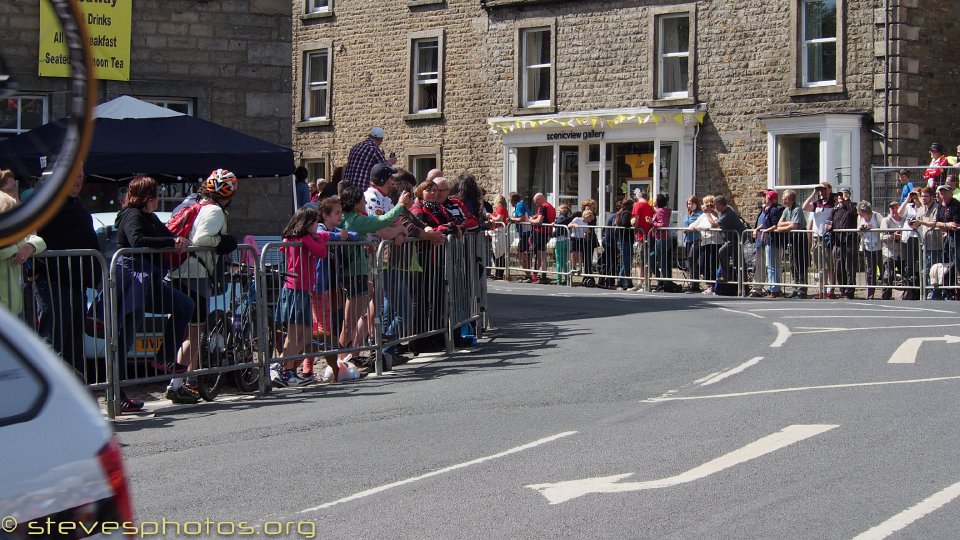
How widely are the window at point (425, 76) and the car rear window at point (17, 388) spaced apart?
113 ft

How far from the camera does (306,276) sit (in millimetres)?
12070

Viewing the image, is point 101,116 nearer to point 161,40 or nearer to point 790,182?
point 161,40

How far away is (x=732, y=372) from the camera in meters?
12.3

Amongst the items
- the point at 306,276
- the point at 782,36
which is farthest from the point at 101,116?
the point at 782,36

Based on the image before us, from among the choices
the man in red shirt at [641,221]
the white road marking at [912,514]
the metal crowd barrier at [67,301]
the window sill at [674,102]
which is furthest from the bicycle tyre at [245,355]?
the window sill at [674,102]

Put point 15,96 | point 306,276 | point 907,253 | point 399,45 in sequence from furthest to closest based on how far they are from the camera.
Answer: point 399,45, point 907,253, point 306,276, point 15,96

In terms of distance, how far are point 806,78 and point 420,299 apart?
18790 mm

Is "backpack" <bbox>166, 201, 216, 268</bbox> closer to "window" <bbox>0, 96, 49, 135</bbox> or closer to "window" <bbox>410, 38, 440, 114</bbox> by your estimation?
"window" <bbox>0, 96, 49, 135</bbox>

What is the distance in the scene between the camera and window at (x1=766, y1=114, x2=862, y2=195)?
29.3 metres

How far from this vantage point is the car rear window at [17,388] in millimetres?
3238

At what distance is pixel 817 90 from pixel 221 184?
21.3 metres

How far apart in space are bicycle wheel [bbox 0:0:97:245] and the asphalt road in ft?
9.94

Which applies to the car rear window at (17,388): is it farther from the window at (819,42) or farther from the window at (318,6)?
the window at (318,6)

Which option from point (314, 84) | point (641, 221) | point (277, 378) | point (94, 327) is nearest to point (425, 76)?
point (314, 84)
